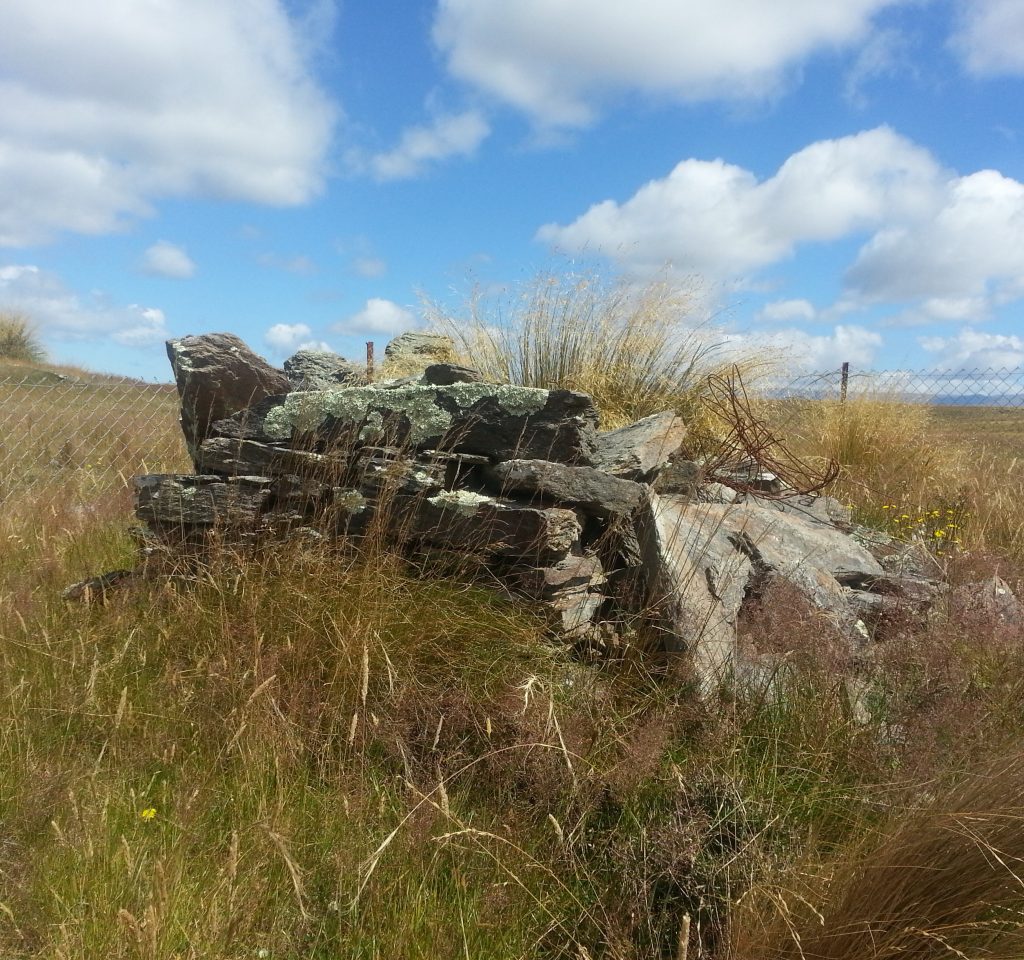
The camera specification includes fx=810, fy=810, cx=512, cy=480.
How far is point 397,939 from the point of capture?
184cm

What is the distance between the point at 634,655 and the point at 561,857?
1.13 metres

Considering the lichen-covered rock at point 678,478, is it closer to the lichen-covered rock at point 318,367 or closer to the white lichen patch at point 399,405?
the white lichen patch at point 399,405

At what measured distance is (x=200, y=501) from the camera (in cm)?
364

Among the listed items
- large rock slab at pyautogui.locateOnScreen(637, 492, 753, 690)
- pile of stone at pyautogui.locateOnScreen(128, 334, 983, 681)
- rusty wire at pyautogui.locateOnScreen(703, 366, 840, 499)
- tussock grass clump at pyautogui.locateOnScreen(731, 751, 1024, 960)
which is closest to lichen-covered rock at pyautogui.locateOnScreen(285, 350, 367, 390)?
pile of stone at pyautogui.locateOnScreen(128, 334, 983, 681)

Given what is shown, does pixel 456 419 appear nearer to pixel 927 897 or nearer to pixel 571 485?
pixel 571 485

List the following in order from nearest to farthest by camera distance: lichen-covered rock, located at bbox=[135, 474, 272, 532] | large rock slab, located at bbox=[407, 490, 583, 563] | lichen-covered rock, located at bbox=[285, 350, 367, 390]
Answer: large rock slab, located at bbox=[407, 490, 583, 563] < lichen-covered rock, located at bbox=[135, 474, 272, 532] < lichen-covered rock, located at bbox=[285, 350, 367, 390]

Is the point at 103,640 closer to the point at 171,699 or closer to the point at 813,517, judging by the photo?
the point at 171,699

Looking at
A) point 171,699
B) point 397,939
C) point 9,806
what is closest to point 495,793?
point 397,939

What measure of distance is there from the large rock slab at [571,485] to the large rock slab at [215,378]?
1317 millimetres

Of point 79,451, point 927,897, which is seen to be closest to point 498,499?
point 927,897

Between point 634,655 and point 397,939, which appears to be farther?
point 634,655

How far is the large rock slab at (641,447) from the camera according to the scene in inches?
154

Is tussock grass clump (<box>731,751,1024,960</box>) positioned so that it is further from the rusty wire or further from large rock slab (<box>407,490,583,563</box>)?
the rusty wire

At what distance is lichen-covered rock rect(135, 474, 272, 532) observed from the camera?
357 cm
